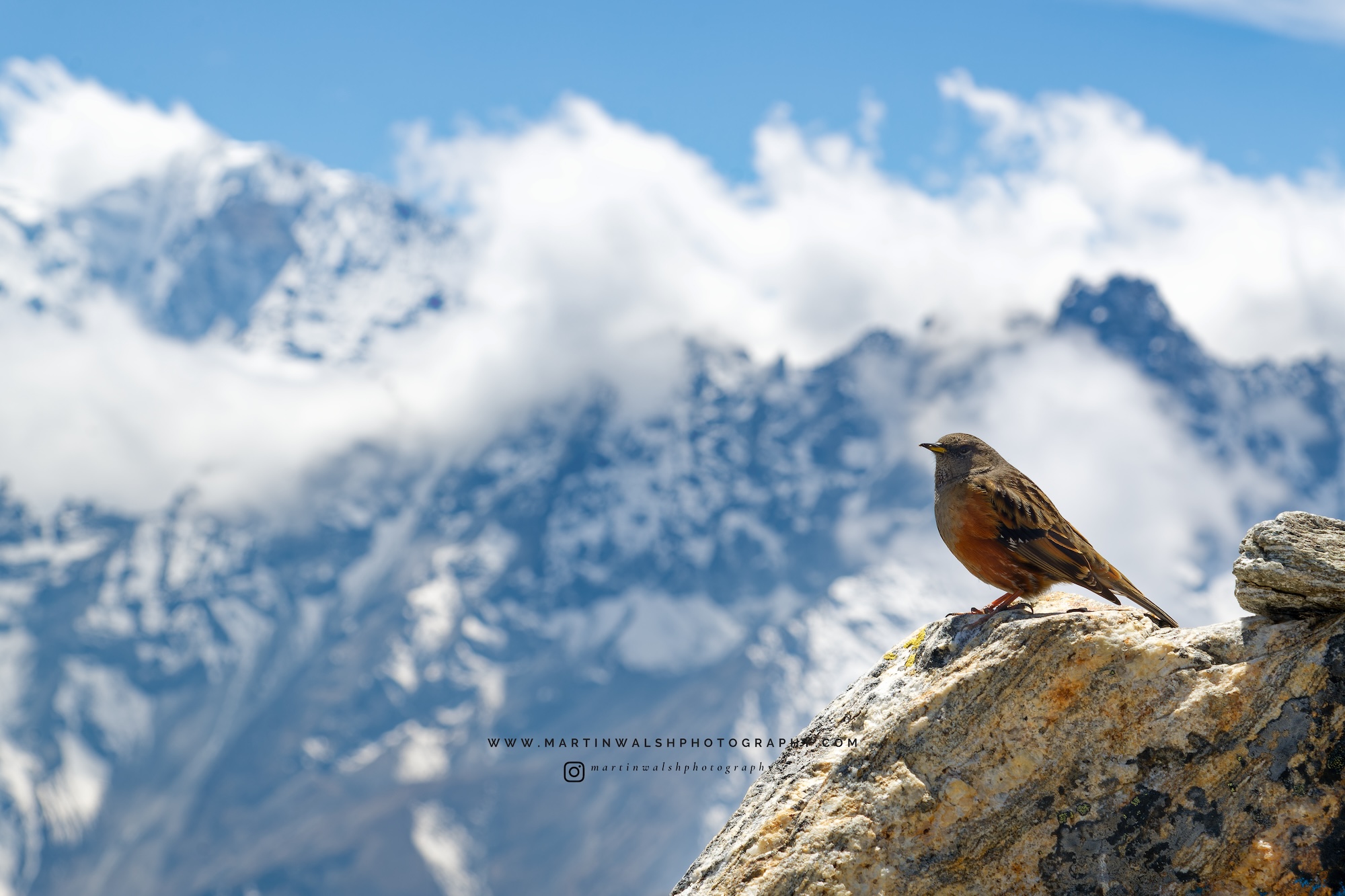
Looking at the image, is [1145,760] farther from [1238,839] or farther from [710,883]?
[710,883]

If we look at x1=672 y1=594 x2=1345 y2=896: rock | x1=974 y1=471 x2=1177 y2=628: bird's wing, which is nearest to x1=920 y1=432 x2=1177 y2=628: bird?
x1=974 y1=471 x2=1177 y2=628: bird's wing

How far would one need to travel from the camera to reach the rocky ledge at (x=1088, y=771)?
32.3 feet

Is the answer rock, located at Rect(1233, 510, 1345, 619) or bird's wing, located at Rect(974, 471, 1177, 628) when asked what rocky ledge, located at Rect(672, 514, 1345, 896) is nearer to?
rock, located at Rect(1233, 510, 1345, 619)

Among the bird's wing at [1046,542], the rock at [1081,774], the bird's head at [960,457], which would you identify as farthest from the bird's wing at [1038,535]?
the bird's head at [960,457]

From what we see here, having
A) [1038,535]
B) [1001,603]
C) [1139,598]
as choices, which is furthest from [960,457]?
[1139,598]

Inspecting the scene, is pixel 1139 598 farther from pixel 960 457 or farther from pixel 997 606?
pixel 960 457

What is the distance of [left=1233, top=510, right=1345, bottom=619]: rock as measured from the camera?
32.7 feet

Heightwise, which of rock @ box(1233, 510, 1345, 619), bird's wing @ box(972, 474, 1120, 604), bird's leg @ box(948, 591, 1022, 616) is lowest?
rock @ box(1233, 510, 1345, 619)

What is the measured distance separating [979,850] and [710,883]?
2.90 metres

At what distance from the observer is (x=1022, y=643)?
1119 centimetres

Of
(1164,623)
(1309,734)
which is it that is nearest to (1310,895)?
(1309,734)

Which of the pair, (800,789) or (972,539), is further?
(972,539)

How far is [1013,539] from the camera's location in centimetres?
1276

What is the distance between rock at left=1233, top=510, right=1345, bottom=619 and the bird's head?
382cm
